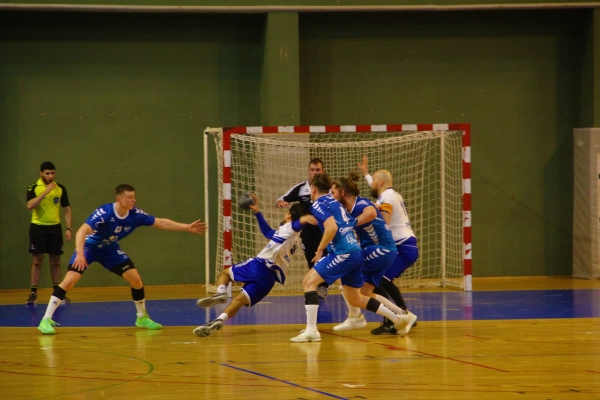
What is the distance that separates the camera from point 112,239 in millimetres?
9250

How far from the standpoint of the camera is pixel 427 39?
15555 millimetres

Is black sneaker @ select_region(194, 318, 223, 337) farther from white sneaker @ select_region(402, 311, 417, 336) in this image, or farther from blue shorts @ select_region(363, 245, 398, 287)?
white sneaker @ select_region(402, 311, 417, 336)

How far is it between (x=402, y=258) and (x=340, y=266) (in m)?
1.41

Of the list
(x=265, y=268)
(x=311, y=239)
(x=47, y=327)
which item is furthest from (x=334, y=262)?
(x=47, y=327)

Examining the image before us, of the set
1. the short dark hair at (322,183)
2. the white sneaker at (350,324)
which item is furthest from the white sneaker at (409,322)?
the short dark hair at (322,183)

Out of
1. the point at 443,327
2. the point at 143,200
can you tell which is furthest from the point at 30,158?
the point at 443,327

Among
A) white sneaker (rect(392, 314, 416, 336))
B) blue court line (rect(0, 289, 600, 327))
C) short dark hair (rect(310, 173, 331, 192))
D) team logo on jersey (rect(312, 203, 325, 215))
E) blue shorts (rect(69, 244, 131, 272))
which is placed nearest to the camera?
team logo on jersey (rect(312, 203, 325, 215))

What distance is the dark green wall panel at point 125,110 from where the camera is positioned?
47.7 ft

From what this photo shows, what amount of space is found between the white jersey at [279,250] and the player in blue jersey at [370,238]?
0.66 metres

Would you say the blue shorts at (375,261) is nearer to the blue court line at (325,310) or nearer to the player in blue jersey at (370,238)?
the player in blue jersey at (370,238)

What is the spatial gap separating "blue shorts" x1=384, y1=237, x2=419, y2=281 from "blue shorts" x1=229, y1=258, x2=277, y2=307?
146cm

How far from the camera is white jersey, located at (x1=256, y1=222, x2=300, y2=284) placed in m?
8.85

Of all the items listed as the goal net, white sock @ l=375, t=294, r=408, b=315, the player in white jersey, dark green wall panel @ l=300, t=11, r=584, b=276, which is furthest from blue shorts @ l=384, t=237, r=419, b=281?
dark green wall panel @ l=300, t=11, r=584, b=276

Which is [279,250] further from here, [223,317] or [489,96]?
[489,96]
